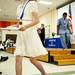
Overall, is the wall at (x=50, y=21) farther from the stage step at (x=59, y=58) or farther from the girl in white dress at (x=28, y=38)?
the girl in white dress at (x=28, y=38)

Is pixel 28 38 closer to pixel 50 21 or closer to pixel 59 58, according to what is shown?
pixel 59 58

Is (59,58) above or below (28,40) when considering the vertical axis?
below

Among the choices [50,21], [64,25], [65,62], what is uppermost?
[50,21]

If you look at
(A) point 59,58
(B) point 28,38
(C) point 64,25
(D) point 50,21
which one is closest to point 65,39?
(C) point 64,25


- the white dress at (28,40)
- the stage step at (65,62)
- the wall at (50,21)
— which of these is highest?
the wall at (50,21)

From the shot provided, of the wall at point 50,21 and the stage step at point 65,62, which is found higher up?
the wall at point 50,21

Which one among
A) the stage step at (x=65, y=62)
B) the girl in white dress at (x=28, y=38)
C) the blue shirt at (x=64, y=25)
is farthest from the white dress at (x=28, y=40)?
the blue shirt at (x=64, y=25)

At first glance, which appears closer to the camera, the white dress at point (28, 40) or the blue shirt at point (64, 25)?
the white dress at point (28, 40)

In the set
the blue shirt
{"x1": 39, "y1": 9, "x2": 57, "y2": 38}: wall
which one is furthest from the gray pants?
{"x1": 39, "y1": 9, "x2": 57, "y2": 38}: wall

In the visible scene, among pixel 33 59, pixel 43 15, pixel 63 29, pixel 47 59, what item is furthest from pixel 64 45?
pixel 43 15

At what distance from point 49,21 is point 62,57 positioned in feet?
38.7

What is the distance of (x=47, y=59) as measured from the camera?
234 inches

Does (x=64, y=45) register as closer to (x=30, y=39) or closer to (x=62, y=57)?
(x=62, y=57)

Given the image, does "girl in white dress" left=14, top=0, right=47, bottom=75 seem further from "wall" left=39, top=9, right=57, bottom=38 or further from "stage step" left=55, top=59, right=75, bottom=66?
"wall" left=39, top=9, right=57, bottom=38
